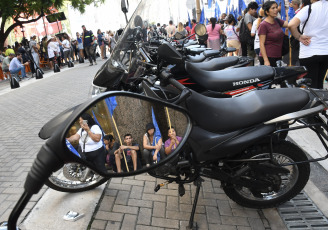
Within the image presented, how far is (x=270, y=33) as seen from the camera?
460cm

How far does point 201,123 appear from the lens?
1.92 meters

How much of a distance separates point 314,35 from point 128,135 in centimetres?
331

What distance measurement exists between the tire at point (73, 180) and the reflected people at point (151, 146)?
3.97 feet

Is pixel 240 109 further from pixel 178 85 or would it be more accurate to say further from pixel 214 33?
pixel 214 33

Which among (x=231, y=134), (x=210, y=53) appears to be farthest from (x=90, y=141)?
(x=210, y=53)

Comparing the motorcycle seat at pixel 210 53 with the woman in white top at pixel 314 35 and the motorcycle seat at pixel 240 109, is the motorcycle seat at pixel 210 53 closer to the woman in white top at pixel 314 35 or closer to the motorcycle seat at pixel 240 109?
the woman in white top at pixel 314 35

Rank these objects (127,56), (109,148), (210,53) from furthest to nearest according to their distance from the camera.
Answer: (210,53) < (127,56) < (109,148)

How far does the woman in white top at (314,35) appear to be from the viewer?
370 cm

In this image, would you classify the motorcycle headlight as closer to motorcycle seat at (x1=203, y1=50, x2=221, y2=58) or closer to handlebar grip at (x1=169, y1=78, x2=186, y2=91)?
handlebar grip at (x1=169, y1=78, x2=186, y2=91)

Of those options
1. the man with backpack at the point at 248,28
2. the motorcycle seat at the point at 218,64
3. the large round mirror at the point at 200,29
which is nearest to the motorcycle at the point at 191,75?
the motorcycle seat at the point at 218,64

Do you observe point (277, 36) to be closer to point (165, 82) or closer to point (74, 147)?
point (165, 82)

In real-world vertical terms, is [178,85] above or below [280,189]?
above

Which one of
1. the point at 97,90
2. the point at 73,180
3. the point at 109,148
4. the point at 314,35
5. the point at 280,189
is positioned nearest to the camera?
the point at 109,148

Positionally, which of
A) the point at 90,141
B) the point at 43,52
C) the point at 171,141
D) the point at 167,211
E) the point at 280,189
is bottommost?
the point at 167,211
